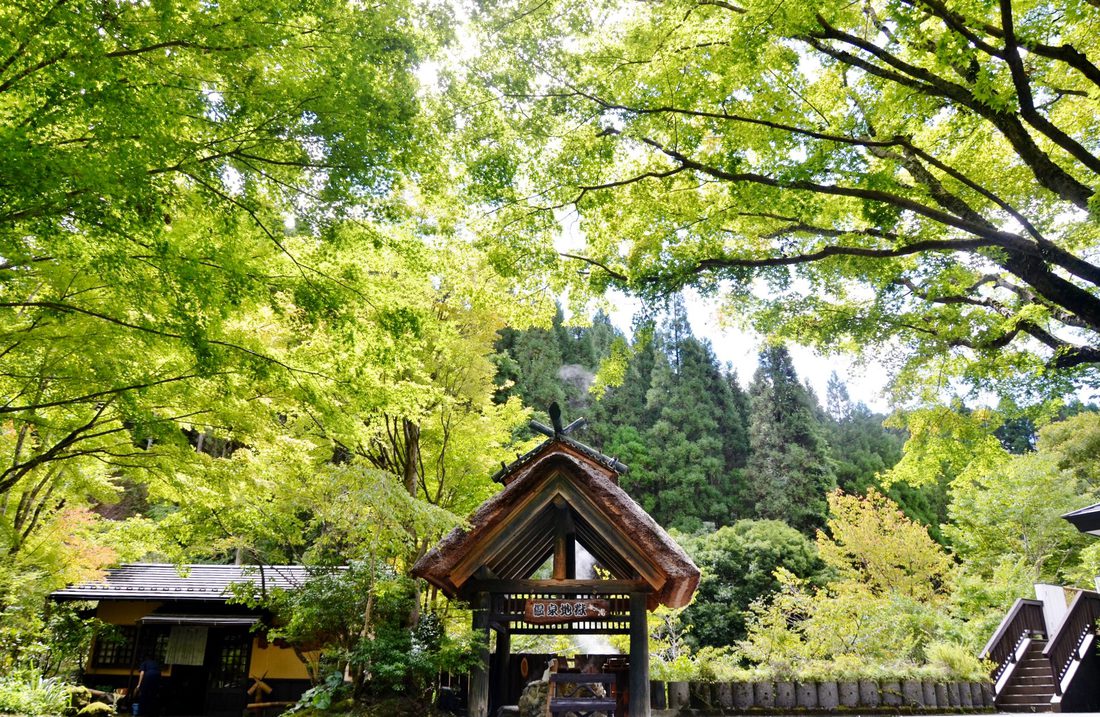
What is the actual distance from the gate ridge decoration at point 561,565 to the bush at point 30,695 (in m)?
6.74

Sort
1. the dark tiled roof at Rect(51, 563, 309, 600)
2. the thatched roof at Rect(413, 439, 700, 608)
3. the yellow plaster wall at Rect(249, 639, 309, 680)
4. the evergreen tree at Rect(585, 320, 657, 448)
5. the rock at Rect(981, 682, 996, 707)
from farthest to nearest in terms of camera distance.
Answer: the evergreen tree at Rect(585, 320, 657, 448) < the yellow plaster wall at Rect(249, 639, 309, 680) < the dark tiled roof at Rect(51, 563, 309, 600) < the rock at Rect(981, 682, 996, 707) < the thatched roof at Rect(413, 439, 700, 608)

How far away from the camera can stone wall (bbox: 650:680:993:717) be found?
6109 millimetres

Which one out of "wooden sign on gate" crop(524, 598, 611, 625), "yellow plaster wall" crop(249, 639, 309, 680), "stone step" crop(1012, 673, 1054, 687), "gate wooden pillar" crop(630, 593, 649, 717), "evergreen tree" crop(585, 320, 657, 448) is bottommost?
"yellow plaster wall" crop(249, 639, 309, 680)

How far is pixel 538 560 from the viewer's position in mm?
9906

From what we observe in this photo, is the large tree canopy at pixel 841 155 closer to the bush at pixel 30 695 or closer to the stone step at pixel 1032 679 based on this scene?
the stone step at pixel 1032 679

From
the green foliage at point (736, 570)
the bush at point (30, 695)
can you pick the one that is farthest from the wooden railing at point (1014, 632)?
the bush at point (30, 695)

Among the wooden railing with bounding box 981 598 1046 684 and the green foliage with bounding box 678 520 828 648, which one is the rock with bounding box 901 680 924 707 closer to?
the wooden railing with bounding box 981 598 1046 684

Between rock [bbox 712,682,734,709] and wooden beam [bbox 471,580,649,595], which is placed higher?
wooden beam [bbox 471,580,649,595]

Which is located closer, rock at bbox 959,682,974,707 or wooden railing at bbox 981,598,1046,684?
rock at bbox 959,682,974,707

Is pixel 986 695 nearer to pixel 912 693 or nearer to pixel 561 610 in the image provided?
pixel 912 693

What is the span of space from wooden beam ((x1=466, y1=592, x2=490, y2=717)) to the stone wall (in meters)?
1.83

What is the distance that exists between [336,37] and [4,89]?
2182 millimetres

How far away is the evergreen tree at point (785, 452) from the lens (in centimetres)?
3216

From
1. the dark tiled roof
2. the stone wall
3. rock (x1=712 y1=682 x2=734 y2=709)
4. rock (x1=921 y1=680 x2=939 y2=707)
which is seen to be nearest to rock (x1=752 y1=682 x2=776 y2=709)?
the stone wall
